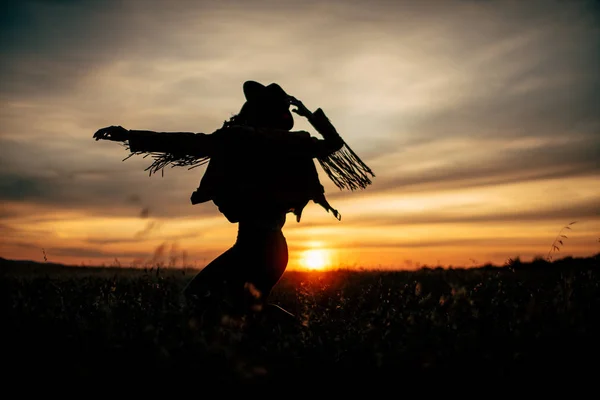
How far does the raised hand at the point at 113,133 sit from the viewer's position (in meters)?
6.08

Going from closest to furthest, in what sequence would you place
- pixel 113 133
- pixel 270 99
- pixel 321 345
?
pixel 321 345 < pixel 113 133 < pixel 270 99

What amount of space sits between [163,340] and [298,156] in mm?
3058

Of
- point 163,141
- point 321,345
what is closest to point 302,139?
point 163,141

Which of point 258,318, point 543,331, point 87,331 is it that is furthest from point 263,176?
point 543,331

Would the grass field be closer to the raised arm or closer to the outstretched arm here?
the outstretched arm

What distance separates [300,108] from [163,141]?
1.73 m

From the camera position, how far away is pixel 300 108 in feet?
21.6

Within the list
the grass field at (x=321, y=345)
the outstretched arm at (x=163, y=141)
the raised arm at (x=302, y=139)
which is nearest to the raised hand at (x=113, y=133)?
the outstretched arm at (x=163, y=141)

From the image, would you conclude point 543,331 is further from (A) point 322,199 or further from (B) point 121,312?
(B) point 121,312

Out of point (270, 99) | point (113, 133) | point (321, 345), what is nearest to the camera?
point (321, 345)

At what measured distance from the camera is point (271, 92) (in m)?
6.62

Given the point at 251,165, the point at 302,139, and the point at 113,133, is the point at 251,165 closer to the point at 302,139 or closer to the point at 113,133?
the point at 302,139

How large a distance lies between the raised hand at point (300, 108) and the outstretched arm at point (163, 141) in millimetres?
1132

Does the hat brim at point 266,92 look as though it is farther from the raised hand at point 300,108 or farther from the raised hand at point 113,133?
the raised hand at point 113,133
